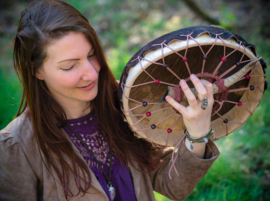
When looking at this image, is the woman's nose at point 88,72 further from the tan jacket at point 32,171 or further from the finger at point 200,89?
the finger at point 200,89

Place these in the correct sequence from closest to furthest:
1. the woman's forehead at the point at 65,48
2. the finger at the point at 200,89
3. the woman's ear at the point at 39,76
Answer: the finger at the point at 200,89, the woman's forehead at the point at 65,48, the woman's ear at the point at 39,76

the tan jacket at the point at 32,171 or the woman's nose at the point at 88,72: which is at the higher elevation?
the woman's nose at the point at 88,72

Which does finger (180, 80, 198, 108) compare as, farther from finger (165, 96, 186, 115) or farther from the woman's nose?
the woman's nose

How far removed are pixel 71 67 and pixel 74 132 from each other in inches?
15.7

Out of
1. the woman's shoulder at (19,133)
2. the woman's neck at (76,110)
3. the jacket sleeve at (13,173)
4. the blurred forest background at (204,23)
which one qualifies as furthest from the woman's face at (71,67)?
the blurred forest background at (204,23)

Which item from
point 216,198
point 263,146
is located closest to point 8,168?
point 216,198

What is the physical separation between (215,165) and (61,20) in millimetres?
2053

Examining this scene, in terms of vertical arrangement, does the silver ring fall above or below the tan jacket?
above

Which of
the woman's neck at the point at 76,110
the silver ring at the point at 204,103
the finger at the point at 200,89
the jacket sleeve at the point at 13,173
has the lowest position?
the jacket sleeve at the point at 13,173

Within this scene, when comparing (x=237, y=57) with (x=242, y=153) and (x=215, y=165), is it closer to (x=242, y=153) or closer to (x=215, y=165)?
(x=215, y=165)

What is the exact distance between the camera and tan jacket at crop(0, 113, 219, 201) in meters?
1.19

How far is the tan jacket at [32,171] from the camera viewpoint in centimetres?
119

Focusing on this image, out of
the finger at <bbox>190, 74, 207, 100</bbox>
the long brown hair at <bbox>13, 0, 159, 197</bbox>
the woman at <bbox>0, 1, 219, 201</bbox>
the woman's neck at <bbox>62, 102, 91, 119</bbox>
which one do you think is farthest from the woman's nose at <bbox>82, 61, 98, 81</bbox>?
the finger at <bbox>190, 74, 207, 100</bbox>

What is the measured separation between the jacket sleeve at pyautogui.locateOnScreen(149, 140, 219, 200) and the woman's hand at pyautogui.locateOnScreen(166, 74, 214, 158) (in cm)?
18
